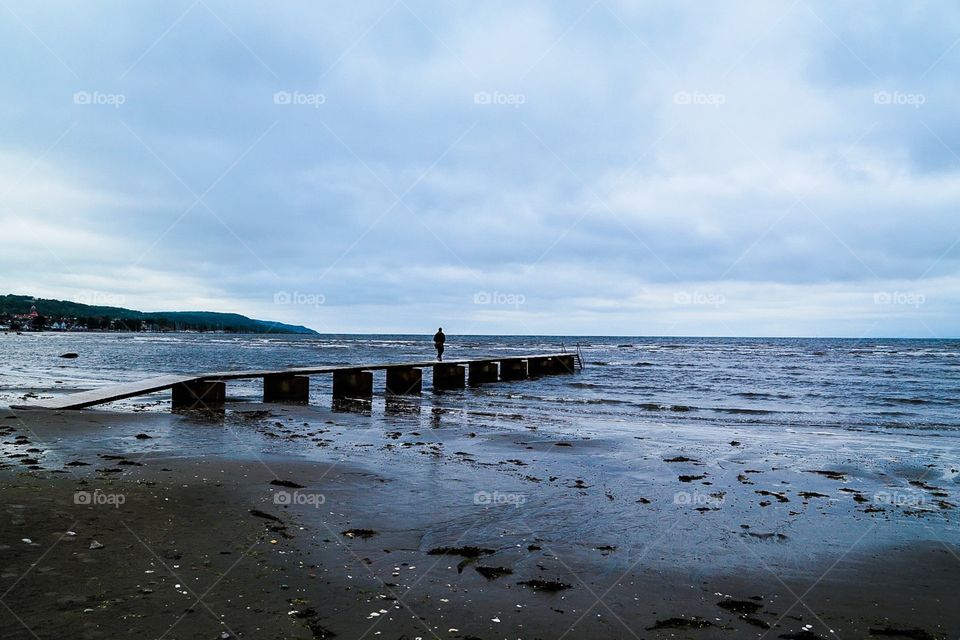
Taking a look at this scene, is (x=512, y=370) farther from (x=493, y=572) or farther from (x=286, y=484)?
(x=493, y=572)

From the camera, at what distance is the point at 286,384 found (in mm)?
18688

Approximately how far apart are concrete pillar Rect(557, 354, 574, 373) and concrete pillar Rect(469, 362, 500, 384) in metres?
10.7

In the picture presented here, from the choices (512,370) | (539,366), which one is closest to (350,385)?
(512,370)

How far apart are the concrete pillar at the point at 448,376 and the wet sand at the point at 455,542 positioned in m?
15.1

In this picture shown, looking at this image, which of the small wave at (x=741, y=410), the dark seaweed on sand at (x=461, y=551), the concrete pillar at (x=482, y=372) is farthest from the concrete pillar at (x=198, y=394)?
the small wave at (x=741, y=410)

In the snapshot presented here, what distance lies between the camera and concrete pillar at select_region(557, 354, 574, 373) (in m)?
42.1

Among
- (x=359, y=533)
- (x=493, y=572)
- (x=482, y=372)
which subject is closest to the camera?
(x=493, y=572)

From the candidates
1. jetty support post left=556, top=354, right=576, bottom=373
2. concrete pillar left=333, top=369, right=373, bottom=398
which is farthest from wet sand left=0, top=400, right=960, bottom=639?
jetty support post left=556, top=354, right=576, bottom=373

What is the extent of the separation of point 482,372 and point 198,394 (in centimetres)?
1667

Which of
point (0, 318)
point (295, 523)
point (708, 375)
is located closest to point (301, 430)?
point (295, 523)

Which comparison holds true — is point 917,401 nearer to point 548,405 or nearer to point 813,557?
point 548,405

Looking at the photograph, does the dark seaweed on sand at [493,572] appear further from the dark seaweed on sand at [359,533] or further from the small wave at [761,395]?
the small wave at [761,395]

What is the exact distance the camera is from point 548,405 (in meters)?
20.6

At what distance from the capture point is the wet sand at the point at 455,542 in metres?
4.06
